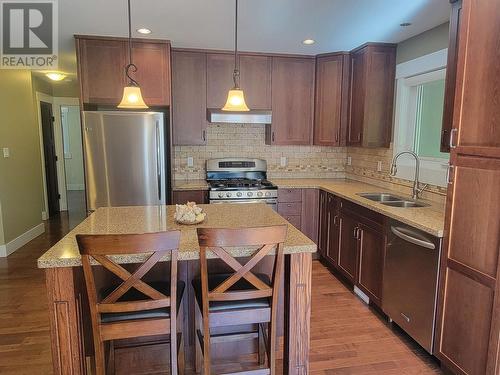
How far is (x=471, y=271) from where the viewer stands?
1900 millimetres

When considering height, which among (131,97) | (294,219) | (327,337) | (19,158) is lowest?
(327,337)

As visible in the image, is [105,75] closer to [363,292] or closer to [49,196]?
[363,292]

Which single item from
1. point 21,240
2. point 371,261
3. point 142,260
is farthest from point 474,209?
point 21,240

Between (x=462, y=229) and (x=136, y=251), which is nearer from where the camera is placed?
(x=136, y=251)

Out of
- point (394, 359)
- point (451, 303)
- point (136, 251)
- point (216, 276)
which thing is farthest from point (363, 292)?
point (136, 251)

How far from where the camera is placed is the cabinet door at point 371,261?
2811mm

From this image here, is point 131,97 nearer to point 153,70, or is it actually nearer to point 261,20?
point 261,20

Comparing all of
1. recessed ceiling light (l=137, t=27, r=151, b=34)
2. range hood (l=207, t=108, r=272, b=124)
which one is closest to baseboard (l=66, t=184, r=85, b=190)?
range hood (l=207, t=108, r=272, b=124)

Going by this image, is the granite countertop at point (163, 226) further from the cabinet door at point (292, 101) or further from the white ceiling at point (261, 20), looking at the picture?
the cabinet door at point (292, 101)

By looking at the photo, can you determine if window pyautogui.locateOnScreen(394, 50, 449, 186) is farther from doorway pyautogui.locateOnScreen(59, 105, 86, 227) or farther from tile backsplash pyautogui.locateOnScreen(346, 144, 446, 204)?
doorway pyautogui.locateOnScreen(59, 105, 86, 227)

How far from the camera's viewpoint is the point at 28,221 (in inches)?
194

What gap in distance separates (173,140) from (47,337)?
2282 millimetres

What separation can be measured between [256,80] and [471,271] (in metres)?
3.08

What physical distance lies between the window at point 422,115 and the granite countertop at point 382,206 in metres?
0.32
